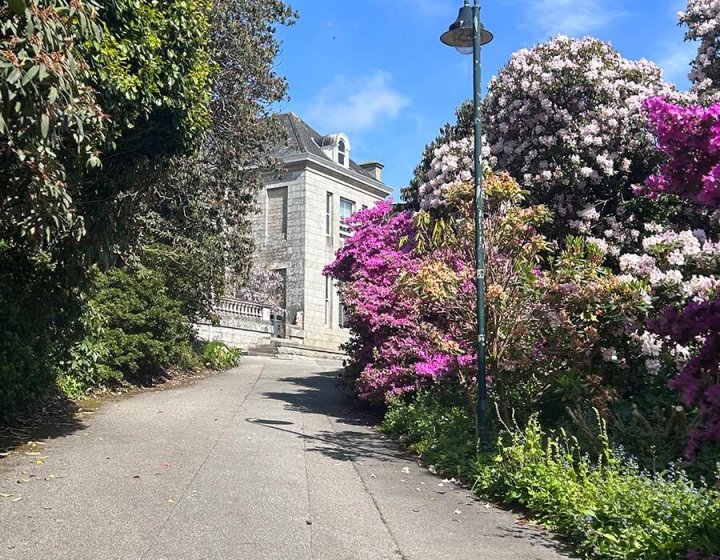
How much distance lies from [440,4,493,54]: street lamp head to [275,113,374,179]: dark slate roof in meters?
26.3

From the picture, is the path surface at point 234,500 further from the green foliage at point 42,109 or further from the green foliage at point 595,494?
the green foliage at point 42,109

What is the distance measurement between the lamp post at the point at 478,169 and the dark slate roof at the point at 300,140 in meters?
26.3

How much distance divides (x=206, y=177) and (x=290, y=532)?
44.3ft

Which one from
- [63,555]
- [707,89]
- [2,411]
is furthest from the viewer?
[707,89]

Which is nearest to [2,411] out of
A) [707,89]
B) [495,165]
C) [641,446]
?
[641,446]

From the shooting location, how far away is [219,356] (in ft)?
68.1

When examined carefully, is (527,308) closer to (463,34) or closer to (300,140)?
(463,34)

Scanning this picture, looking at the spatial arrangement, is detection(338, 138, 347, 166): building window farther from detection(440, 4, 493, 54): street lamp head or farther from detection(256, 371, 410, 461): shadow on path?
detection(440, 4, 493, 54): street lamp head

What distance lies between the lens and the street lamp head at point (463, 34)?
877cm

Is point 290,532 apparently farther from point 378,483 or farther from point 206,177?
Result: point 206,177

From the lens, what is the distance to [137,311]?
15.1 meters

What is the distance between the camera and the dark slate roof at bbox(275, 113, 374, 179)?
1414 inches

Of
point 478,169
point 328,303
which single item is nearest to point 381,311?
point 478,169

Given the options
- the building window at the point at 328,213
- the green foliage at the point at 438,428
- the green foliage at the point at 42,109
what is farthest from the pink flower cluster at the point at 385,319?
the building window at the point at 328,213
